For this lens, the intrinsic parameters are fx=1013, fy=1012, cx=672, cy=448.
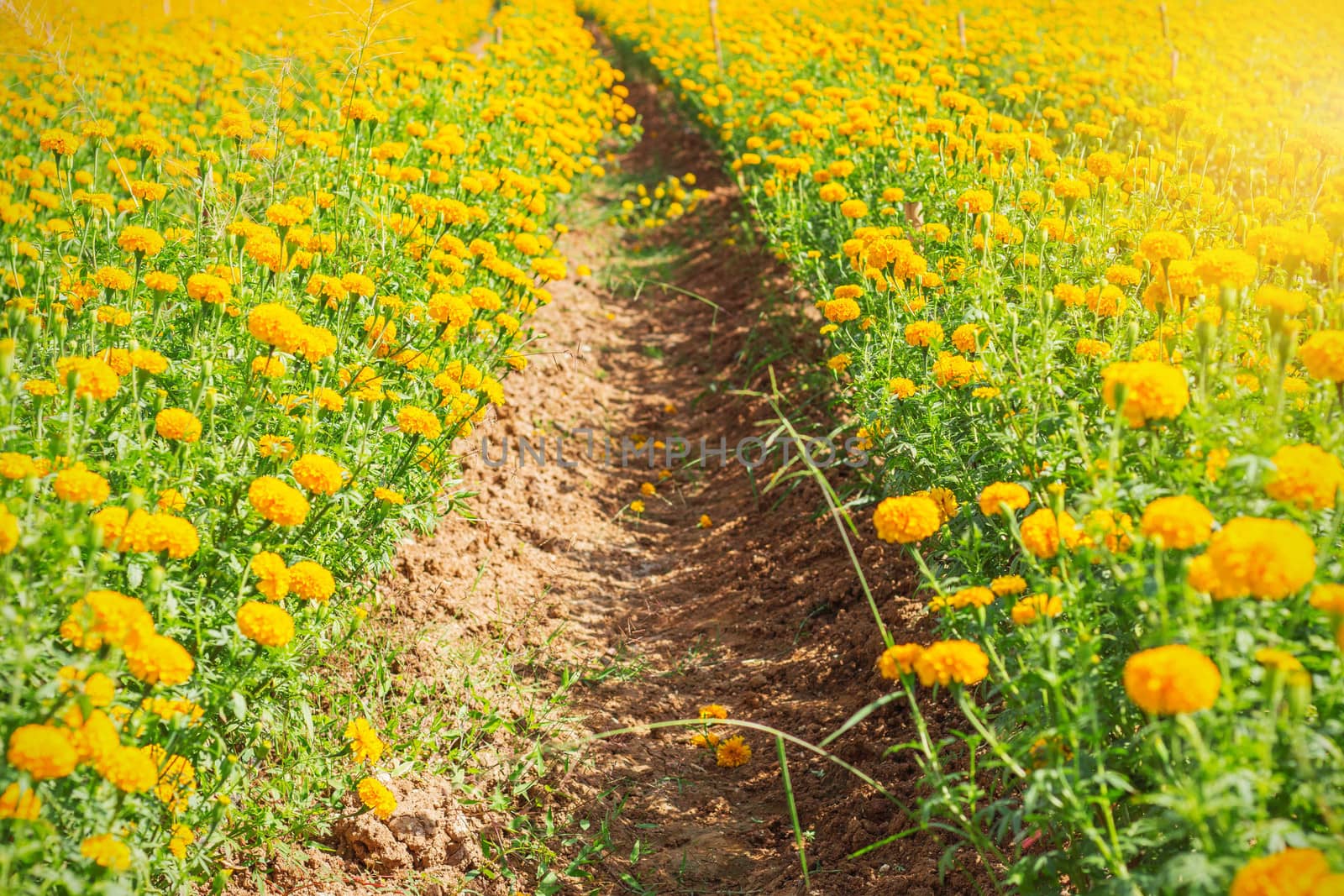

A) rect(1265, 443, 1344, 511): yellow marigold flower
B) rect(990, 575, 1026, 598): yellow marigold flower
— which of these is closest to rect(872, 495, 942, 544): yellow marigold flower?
rect(990, 575, 1026, 598): yellow marigold flower

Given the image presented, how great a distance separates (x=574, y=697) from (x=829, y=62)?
7.01 meters

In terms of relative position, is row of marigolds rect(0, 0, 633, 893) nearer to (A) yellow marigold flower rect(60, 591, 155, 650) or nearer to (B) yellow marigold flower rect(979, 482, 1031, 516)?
(A) yellow marigold flower rect(60, 591, 155, 650)

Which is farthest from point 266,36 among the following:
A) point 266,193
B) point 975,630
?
point 975,630

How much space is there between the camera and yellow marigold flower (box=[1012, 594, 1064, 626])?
2.05m

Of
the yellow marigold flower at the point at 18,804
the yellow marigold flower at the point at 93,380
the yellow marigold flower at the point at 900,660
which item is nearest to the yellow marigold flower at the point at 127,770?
the yellow marigold flower at the point at 18,804

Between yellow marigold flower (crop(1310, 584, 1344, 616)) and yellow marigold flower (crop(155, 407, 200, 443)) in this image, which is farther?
yellow marigold flower (crop(155, 407, 200, 443))

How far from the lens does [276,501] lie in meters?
2.45

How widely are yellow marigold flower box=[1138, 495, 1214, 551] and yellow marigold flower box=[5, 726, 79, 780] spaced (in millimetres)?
1975

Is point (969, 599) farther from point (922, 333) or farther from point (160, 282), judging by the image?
point (160, 282)

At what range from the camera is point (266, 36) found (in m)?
9.22

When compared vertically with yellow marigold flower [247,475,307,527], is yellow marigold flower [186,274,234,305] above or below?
above

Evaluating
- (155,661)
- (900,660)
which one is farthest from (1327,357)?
(155,661)

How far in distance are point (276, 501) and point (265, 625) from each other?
349 mm

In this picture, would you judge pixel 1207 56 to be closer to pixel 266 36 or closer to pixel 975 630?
pixel 266 36
